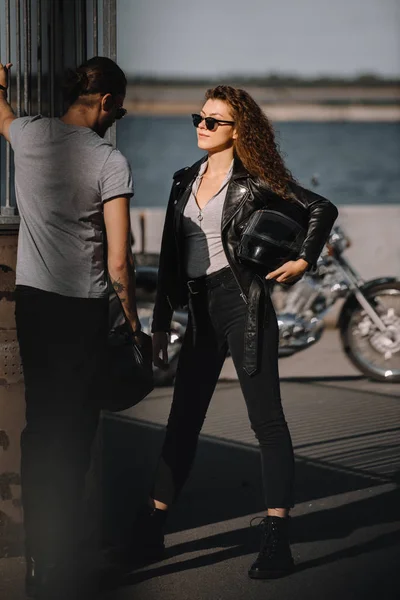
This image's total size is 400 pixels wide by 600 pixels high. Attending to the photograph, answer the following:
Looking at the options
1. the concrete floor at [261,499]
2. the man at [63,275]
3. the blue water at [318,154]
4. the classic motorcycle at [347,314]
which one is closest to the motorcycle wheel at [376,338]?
the classic motorcycle at [347,314]

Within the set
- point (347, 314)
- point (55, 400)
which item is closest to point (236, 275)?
point (55, 400)

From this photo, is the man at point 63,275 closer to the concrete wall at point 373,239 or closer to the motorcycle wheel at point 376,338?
the motorcycle wheel at point 376,338

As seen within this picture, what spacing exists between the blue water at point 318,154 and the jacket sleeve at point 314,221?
55.9 m

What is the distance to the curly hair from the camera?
13.2 ft

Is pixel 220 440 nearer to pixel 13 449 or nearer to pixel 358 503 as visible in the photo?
pixel 358 503

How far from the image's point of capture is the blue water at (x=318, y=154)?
6931cm

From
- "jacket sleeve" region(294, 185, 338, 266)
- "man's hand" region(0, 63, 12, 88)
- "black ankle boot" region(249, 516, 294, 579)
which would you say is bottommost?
"black ankle boot" region(249, 516, 294, 579)

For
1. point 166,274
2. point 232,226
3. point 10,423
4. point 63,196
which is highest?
point 63,196

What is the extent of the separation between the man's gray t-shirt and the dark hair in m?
0.12

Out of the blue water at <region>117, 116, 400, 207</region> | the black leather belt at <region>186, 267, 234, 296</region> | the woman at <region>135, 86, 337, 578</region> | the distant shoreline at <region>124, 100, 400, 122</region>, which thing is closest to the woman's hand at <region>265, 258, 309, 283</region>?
the woman at <region>135, 86, 337, 578</region>

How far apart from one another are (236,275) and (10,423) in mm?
945

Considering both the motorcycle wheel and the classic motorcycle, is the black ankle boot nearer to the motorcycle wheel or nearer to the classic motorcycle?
the classic motorcycle

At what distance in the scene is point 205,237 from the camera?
161 inches

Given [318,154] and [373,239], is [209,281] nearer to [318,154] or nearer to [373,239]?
[373,239]
